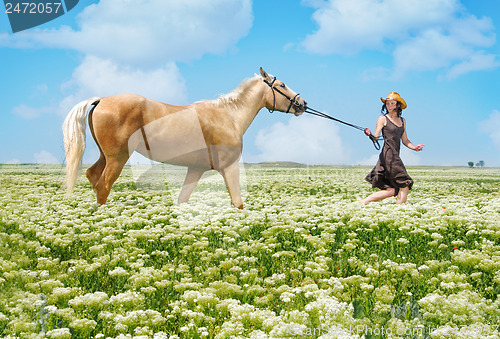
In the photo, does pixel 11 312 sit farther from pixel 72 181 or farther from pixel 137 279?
pixel 72 181

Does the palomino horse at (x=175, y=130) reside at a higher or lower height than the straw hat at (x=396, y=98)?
lower

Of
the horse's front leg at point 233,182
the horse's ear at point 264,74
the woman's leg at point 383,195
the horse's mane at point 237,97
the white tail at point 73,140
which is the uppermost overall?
the horse's ear at point 264,74

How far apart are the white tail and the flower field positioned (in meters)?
0.82

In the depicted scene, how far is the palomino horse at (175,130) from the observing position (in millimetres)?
8523

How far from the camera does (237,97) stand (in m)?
9.94

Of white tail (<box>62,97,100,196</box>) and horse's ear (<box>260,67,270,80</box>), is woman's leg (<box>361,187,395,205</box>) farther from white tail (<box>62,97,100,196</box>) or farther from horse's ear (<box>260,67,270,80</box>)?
white tail (<box>62,97,100,196</box>)

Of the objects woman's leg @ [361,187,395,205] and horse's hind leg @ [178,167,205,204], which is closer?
horse's hind leg @ [178,167,205,204]

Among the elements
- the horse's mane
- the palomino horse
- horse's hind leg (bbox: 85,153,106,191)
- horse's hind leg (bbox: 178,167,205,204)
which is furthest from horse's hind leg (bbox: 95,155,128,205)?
the horse's mane

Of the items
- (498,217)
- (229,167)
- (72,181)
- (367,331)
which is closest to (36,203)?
(72,181)

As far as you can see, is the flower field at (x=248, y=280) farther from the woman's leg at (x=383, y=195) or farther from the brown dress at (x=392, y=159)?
the woman's leg at (x=383, y=195)

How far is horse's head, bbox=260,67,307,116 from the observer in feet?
33.6

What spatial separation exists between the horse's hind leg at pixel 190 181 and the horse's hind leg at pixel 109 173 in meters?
1.74

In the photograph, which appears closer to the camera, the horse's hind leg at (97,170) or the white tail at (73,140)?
the white tail at (73,140)

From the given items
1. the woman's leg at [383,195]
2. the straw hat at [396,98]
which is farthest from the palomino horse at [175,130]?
the woman's leg at [383,195]
